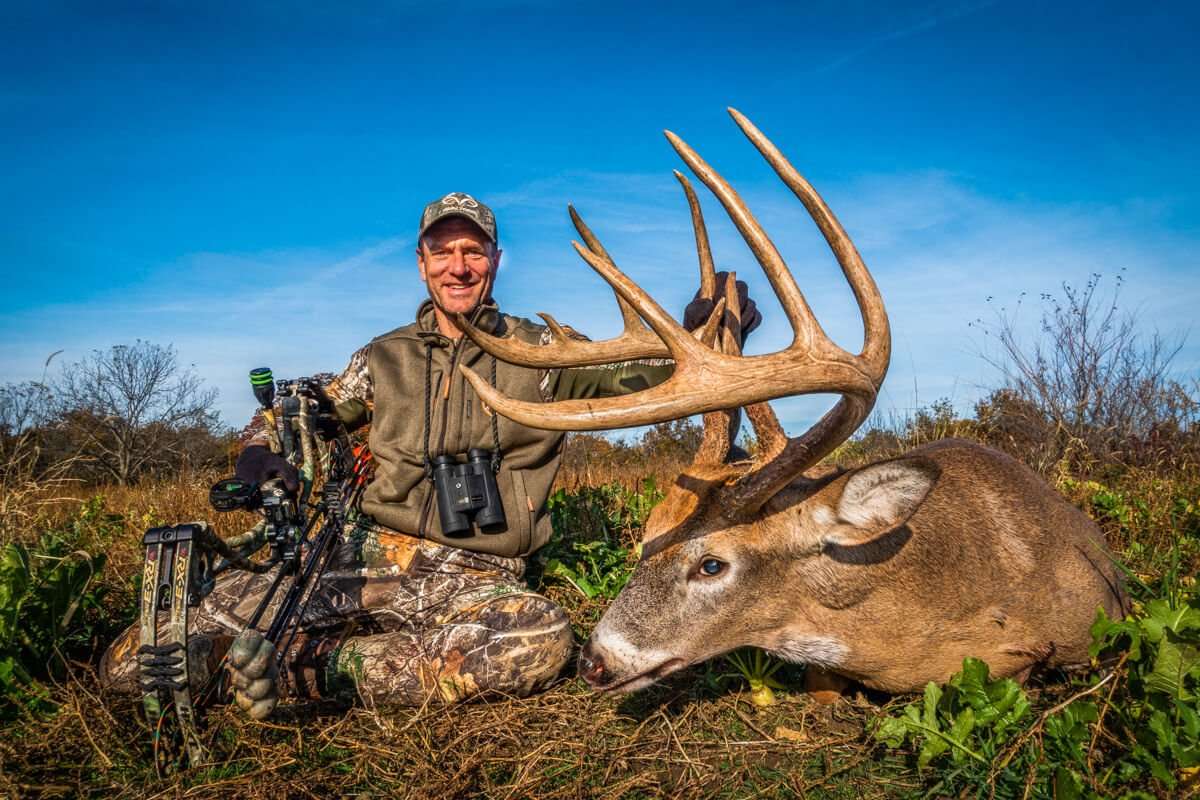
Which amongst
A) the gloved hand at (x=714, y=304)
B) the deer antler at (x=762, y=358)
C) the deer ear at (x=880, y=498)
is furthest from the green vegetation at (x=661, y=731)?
the gloved hand at (x=714, y=304)

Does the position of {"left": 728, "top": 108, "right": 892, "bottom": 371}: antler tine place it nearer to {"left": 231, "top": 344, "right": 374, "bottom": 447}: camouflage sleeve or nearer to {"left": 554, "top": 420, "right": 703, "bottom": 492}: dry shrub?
{"left": 231, "top": 344, "right": 374, "bottom": 447}: camouflage sleeve

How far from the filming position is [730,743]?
3234 mm

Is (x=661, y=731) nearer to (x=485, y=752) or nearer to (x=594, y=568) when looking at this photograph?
(x=485, y=752)

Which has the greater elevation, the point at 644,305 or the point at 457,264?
the point at 457,264

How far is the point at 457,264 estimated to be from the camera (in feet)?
15.8

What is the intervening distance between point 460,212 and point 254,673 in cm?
289

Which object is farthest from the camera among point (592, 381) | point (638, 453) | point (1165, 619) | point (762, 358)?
point (638, 453)

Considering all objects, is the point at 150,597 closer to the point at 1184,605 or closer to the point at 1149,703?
the point at 1149,703

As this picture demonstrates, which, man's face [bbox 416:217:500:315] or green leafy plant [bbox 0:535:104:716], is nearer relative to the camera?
green leafy plant [bbox 0:535:104:716]

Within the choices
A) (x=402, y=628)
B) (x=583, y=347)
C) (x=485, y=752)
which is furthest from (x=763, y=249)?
(x=402, y=628)

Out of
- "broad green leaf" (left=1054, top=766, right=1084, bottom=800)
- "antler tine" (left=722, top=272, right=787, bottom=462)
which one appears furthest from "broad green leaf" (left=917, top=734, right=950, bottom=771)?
"antler tine" (left=722, top=272, right=787, bottom=462)

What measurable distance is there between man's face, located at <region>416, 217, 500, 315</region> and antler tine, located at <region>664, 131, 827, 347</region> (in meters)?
2.32

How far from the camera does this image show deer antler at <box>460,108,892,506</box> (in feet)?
8.77

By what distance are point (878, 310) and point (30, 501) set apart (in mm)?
5649
